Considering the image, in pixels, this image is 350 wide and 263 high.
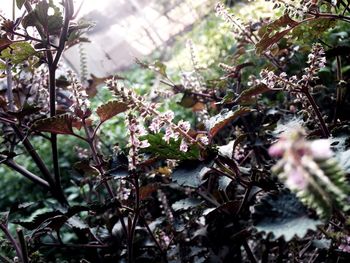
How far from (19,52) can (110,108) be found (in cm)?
31

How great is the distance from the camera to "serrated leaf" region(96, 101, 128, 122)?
2.76 ft

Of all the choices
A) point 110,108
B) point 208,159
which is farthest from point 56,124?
point 208,159

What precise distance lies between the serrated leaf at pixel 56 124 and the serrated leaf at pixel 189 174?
11.4 inches

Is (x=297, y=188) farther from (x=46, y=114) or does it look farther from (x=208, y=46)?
(x=208, y=46)

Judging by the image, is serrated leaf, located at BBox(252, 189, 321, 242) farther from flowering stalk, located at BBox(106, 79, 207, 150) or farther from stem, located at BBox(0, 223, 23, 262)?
stem, located at BBox(0, 223, 23, 262)

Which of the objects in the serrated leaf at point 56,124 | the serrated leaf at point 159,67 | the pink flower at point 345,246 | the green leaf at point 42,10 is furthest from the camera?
the serrated leaf at point 159,67

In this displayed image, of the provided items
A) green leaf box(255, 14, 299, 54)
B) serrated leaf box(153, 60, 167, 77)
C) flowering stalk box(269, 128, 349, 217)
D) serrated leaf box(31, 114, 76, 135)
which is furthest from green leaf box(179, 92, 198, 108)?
flowering stalk box(269, 128, 349, 217)

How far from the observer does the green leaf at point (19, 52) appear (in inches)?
37.1

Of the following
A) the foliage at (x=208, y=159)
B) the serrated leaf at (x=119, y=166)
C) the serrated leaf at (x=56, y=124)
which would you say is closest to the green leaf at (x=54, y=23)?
the foliage at (x=208, y=159)

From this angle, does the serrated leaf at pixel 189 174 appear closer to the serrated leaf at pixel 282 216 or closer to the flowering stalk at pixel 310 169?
the serrated leaf at pixel 282 216

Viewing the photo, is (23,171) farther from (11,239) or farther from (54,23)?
(54,23)

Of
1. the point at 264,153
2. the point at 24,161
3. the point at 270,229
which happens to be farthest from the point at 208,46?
the point at 270,229

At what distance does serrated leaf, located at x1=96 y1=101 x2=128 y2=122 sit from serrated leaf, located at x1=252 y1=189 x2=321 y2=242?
394 mm

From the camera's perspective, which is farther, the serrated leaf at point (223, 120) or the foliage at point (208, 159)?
the serrated leaf at point (223, 120)
